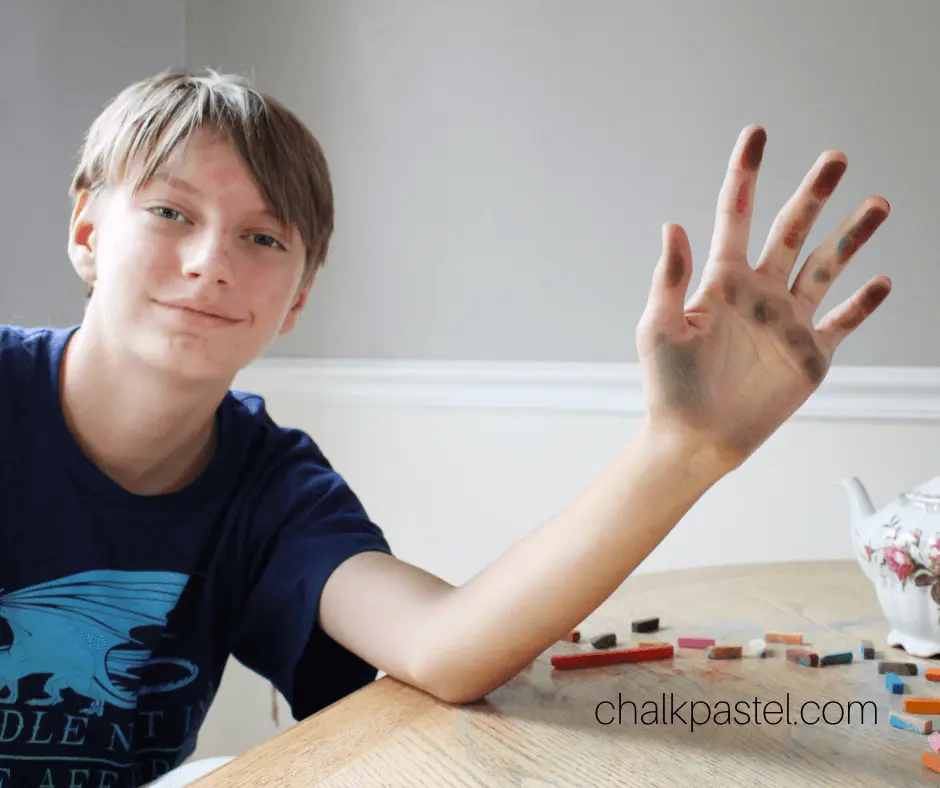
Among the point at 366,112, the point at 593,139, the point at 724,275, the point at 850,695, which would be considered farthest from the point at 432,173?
the point at 850,695

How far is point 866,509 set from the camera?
0.81 metres

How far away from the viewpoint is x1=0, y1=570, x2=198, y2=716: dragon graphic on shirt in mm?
806

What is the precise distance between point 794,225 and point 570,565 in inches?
11.2

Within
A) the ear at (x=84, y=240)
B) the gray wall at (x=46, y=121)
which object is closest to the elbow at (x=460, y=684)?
the ear at (x=84, y=240)

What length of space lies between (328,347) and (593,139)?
2.27ft

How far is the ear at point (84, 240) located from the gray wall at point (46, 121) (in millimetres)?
756

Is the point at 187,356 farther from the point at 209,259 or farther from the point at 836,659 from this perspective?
the point at 836,659

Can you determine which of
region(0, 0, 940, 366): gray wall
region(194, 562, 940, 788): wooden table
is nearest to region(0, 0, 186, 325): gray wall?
region(0, 0, 940, 366): gray wall

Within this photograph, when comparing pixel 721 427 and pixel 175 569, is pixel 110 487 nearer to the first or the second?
pixel 175 569

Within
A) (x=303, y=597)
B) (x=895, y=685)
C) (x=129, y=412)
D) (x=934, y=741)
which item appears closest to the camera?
(x=934, y=741)

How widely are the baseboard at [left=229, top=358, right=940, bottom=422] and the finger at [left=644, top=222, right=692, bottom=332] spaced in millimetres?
966

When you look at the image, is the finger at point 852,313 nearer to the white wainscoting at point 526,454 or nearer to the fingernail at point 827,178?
the fingernail at point 827,178

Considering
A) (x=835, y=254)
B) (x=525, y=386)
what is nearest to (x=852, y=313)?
(x=835, y=254)

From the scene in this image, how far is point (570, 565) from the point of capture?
2.01 ft
